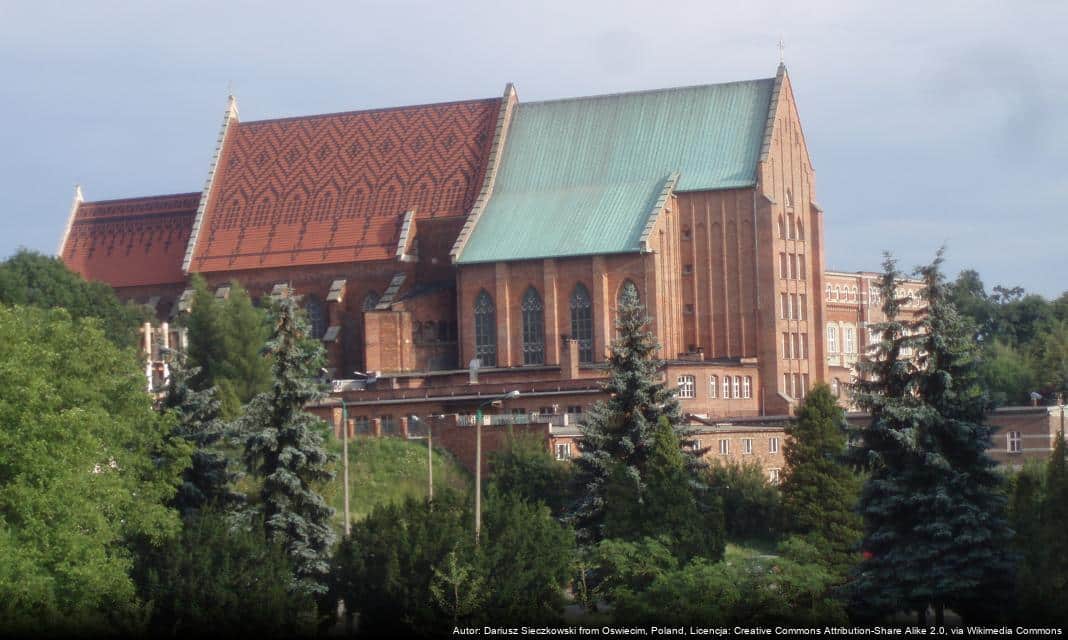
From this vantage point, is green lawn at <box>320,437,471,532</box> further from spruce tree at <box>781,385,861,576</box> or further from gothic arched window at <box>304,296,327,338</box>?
gothic arched window at <box>304,296,327,338</box>

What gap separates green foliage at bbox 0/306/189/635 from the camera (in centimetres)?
5097

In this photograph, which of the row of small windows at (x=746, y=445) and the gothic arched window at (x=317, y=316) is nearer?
the row of small windows at (x=746, y=445)

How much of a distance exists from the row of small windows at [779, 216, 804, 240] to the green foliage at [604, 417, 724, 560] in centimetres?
4067

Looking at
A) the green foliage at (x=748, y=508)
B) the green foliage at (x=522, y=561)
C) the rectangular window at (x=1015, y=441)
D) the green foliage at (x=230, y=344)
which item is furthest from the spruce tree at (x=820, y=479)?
the green foliage at (x=230, y=344)

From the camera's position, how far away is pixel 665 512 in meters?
58.4

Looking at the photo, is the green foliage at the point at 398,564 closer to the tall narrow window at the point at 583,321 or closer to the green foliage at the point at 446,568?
the green foliage at the point at 446,568

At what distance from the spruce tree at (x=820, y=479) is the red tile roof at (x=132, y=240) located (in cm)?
4709

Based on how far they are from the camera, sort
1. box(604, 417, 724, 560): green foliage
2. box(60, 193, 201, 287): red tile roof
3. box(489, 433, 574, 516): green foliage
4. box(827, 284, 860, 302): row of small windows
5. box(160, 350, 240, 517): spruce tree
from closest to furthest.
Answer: box(604, 417, 724, 560): green foliage < box(160, 350, 240, 517): spruce tree < box(489, 433, 574, 516): green foliage < box(60, 193, 201, 287): red tile roof < box(827, 284, 860, 302): row of small windows

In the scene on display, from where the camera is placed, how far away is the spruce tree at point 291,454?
2275 inches

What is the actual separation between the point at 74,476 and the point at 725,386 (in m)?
45.9

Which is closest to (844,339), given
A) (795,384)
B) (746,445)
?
(795,384)

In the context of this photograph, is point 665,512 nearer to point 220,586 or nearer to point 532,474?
point 220,586

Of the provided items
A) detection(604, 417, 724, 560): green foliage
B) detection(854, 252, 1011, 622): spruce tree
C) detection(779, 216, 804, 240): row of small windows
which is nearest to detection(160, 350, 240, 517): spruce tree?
detection(604, 417, 724, 560): green foliage

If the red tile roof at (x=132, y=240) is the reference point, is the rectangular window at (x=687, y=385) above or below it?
below
